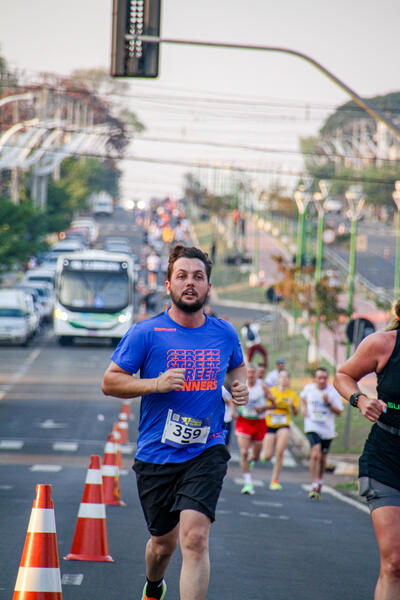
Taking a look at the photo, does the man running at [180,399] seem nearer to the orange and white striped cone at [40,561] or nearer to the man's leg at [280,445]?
the orange and white striped cone at [40,561]

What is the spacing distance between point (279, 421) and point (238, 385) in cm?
1055

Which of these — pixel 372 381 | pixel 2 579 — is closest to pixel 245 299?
pixel 372 381

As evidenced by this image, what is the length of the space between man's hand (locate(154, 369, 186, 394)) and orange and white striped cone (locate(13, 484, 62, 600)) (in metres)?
0.83

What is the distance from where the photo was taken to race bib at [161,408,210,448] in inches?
241

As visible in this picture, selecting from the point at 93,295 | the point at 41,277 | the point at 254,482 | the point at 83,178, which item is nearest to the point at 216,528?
the point at 254,482

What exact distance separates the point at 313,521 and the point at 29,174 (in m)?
67.5

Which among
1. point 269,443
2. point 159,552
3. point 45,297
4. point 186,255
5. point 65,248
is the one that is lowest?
point 65,248

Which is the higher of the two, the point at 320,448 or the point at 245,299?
the point at 320,448

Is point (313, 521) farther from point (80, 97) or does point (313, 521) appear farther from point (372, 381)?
point (80, 97)

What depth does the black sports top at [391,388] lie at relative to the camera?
19.5 feet

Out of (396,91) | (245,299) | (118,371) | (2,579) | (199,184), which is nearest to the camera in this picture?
(118,371)

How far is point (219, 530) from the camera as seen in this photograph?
11539 millimetres

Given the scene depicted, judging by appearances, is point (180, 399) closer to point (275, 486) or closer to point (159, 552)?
point (159, 552)

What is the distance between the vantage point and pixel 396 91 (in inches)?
5507
